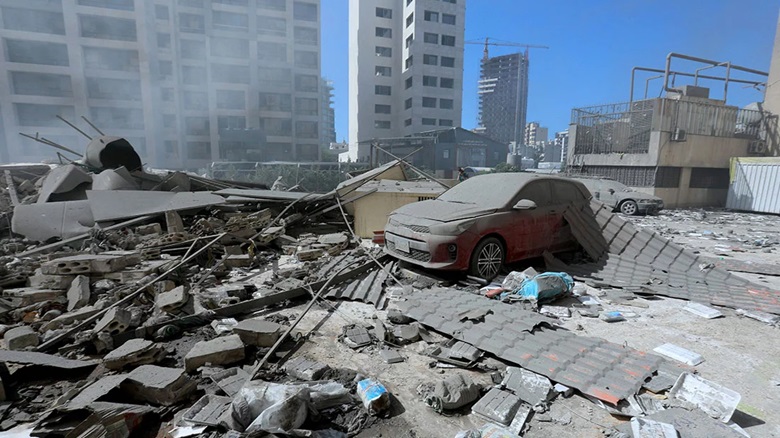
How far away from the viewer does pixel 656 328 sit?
4.10m

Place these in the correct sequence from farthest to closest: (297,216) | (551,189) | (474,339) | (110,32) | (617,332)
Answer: (110,32), (297,216), (551,189), (617,332), (474,339)

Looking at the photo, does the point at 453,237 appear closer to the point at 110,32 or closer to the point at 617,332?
the point at 617,332

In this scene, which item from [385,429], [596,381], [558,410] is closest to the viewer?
[385,429]

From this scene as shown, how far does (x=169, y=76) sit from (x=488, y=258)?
40.6 meters

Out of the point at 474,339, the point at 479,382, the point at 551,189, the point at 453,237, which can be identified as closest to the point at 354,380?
the point at 479,382

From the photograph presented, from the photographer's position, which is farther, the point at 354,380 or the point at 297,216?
the point at 297,216

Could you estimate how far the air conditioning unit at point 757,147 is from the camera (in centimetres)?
1761

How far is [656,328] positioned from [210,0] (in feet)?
140

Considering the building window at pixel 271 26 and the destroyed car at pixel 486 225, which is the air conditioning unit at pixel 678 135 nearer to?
the destroyed car at pixel 486 225

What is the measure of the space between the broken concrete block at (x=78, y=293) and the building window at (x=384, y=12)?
2074 inches

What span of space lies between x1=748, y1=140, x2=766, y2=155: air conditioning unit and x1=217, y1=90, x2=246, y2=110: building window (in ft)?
131

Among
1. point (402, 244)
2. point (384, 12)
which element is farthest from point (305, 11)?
point (402, 244)

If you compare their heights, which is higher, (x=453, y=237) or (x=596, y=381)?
(x=453, y=237)

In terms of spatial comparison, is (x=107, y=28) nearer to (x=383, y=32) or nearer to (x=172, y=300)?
(x=383, y=32)
